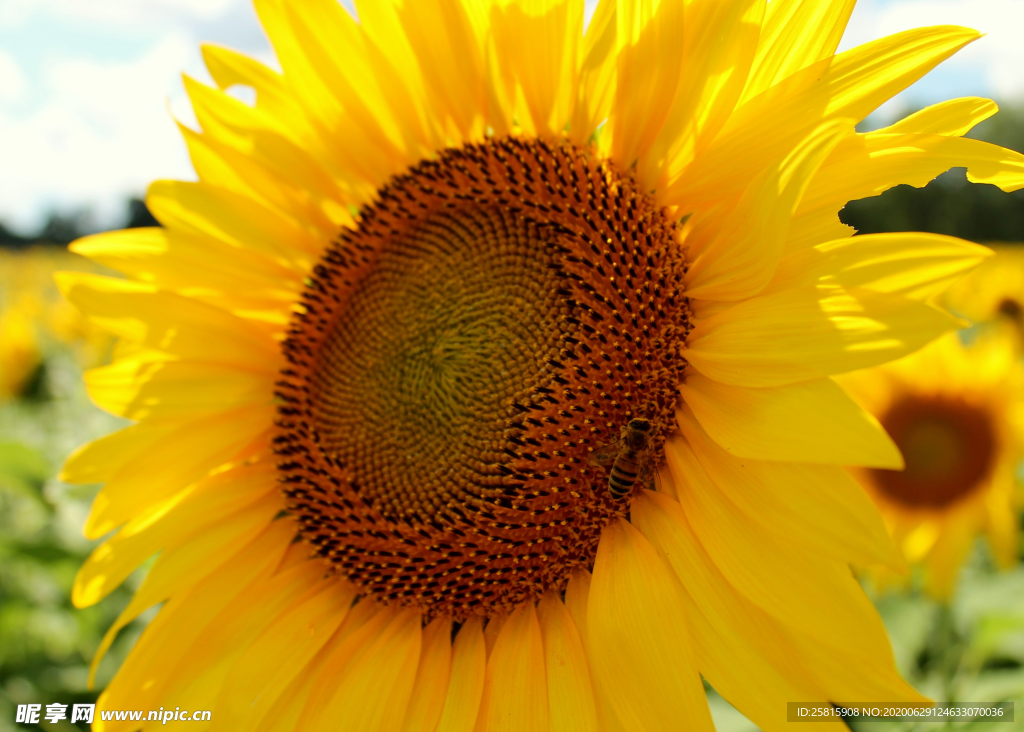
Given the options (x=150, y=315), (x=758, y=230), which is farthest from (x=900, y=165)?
(x=150, y=315)

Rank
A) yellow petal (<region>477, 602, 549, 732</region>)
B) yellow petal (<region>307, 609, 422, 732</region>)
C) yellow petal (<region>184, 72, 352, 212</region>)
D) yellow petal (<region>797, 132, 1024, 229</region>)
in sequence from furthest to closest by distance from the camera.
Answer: yellow petal (<region>184, 72, 352, 212</region>), yellow petal (<region>307, 609, 422, 732</region>), yellow petal (<region>477, 602, 549, 732</region>), yellow petal (<region>797, 132, 1024, 229</region>)

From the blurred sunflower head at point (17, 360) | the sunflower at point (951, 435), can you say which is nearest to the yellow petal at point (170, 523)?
the sunflower at point (951, 435)

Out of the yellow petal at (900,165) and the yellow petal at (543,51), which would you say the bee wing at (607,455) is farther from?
the yellow petal at (543,51)

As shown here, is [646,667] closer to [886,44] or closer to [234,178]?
[886,44]

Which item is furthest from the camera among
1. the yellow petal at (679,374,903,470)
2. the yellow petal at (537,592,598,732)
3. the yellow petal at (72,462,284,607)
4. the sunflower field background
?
the sunflower field background

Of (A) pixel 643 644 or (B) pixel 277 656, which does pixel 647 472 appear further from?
(B) pixel 277 656

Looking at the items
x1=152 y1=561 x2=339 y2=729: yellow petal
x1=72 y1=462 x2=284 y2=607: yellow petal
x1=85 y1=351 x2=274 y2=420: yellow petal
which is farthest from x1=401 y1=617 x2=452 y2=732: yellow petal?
x1=85 y1=351 x2=274 y2=420: yellow petal
